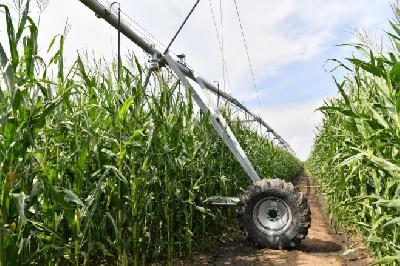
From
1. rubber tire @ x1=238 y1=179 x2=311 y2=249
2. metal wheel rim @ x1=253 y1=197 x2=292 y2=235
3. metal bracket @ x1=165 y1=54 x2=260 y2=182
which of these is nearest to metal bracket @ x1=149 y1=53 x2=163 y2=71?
metal bracket @ x1=165 y1=54 x2=260 y2=182

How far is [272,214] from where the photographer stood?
5664 mm

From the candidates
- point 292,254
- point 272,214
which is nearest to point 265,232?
point 272,214

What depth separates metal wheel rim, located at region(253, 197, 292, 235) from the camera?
5555 millimetres

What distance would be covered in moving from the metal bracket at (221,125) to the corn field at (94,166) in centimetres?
21

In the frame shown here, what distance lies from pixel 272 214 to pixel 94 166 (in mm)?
2760

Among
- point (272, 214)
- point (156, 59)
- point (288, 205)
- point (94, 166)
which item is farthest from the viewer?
point (156, 59)

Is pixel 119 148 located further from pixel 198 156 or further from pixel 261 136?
pixel 261 136

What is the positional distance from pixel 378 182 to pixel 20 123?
3056 mm

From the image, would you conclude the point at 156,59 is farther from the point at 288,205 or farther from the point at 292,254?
the point at 292,254

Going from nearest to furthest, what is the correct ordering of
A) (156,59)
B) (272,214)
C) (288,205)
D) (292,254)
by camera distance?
(292,254) → (288,205) → (272,214) → (156,59)

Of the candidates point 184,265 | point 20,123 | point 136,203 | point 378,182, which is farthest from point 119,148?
point 378,182

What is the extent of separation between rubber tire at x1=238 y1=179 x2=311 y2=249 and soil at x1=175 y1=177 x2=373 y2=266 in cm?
12

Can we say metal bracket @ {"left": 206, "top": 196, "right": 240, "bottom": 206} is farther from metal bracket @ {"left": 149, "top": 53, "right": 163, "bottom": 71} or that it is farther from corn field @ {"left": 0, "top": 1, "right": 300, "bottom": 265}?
metal bracket @ {"left": 149, "top": 53, "right": 163, "bottom": 71}

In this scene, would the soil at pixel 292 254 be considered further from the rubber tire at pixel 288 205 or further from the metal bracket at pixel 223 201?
the metal bracket at pixel 223 201
